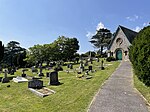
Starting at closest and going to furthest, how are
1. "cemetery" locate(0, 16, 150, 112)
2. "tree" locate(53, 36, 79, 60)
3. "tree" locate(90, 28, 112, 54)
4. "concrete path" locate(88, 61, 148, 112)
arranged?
"concrete path" locate(88, 61, 148, 112) → "cemetery" locate(0, 16, 150, 112) → "tree" locate(53, 36, 79, 60) → "tree" locate(90, 28, 112, 54)

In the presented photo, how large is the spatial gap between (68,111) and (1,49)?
140 ft

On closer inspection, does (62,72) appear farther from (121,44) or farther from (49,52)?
(121,44)

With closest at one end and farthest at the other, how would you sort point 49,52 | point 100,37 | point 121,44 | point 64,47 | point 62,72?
1. point 62,72
2. point 121,44
3. point 49,52
4. point 64,47
5. point 100,37

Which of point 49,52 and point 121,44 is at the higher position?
point 121,44

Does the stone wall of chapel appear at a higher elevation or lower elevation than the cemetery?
higher

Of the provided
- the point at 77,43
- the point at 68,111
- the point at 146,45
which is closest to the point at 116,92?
the point at 146,45

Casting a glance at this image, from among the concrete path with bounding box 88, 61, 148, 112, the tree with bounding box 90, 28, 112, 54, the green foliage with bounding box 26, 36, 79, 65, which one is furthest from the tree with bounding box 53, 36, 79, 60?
the concrete path with bounding box 88, 61, 148, 112


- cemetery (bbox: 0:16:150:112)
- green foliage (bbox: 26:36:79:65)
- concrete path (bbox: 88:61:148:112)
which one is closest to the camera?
concrete path (bbox: 88:61:148:112)

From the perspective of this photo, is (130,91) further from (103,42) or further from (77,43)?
(103,42)

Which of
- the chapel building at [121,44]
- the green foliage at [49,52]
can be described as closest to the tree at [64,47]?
the green foliage at [49,52]

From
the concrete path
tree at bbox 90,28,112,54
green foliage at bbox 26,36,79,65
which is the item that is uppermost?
tree at bbox 90,28,112,54

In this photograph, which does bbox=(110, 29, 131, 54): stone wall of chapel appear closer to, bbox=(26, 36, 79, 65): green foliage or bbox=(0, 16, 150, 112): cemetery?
bbox=(0, 16, 150, 112): cemetery

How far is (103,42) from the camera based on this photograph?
245 ft

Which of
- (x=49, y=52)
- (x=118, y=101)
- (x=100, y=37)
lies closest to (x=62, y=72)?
(x=118, y=101)
